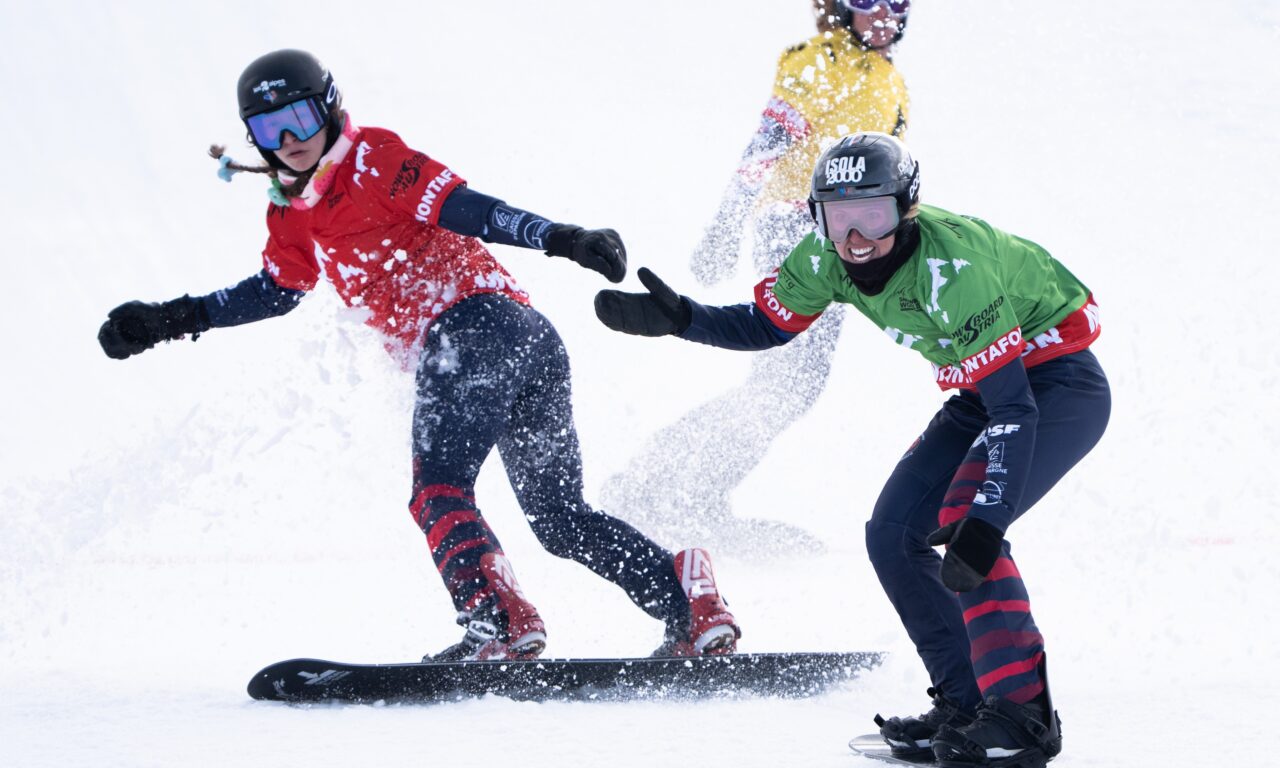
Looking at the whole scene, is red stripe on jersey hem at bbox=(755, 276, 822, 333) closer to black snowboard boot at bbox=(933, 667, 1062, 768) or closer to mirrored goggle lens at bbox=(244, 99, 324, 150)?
black snowboard boot at bbox=(933, 667, 1062, 768)

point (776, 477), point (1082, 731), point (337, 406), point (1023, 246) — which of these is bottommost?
point (1082, 731)

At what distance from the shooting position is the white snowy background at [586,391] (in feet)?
9.78

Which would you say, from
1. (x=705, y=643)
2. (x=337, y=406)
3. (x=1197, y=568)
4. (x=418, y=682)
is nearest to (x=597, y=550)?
(x=705, y=643)

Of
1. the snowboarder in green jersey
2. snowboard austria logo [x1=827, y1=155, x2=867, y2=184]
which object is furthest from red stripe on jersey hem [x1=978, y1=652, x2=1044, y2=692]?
snowboard austria logo [x1=827, y1=155, x2=867, y2=184]

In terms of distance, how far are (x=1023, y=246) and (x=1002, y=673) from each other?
96cm

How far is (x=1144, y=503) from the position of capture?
6262mm

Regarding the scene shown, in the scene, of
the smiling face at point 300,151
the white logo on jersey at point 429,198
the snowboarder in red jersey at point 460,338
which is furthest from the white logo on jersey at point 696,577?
the smiling face at point 300,151

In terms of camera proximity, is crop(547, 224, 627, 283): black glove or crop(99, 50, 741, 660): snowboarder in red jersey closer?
crop(547, 224, 627, 283): black glove

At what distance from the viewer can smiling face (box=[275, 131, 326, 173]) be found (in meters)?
3.28

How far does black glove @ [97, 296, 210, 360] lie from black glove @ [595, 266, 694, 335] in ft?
5.10

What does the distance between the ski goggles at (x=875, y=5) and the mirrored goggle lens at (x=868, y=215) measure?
241 centimetres

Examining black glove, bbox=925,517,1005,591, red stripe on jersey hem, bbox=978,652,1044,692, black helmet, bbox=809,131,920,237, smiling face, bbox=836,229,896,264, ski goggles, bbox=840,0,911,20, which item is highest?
ski goggles, bbox=840,0,911,20

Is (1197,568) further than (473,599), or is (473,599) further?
(1197,568)

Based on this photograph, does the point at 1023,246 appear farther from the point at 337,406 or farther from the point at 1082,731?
the point at 337,406
